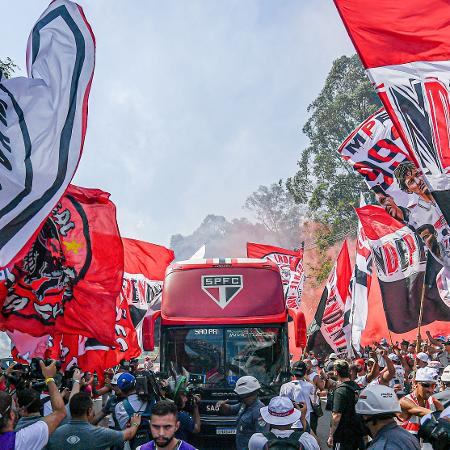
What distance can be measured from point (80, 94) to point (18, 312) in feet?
12.7

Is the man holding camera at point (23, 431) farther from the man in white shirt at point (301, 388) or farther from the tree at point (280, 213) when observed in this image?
the tree at point (280, 213)

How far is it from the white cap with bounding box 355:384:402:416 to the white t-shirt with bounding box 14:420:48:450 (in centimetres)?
220

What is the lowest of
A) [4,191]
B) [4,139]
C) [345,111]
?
[4,191]

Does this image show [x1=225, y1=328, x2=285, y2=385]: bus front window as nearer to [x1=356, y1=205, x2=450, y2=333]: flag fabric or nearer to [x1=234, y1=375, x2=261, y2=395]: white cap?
[x1=356, y1=205, x2=450, y2=333]: flag fabric

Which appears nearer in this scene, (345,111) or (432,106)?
(432,106)

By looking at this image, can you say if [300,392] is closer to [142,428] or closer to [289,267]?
[142,428]

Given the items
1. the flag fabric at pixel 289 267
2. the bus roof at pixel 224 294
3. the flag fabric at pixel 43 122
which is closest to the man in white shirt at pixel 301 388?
the bus roof at pixel 224 294

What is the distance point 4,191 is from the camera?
18.6ft

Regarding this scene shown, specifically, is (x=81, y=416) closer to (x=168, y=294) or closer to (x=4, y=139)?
(x=4, y=139)

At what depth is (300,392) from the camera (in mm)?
8500

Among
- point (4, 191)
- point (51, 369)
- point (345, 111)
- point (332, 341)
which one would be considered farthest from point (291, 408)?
point (345, 111)

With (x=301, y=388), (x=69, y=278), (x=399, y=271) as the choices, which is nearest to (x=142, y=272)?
(x=399, y=271)

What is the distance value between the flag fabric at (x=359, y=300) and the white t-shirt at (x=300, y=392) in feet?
16.7

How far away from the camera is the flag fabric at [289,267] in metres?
21.8
